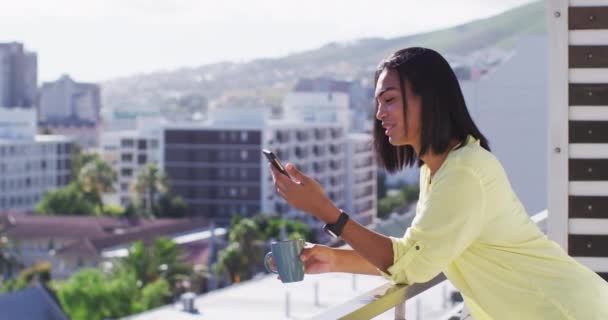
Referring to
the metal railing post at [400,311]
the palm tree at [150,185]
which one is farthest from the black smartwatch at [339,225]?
the palm tree at [150,185]

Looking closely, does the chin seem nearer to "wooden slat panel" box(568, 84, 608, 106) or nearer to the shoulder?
the shoulder

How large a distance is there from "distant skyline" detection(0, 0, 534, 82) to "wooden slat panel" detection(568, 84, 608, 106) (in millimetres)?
141053

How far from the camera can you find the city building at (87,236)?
4956cm

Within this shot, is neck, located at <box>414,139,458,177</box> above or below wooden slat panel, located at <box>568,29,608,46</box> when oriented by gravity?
below

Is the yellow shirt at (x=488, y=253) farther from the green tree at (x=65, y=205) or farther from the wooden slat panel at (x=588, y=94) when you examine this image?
the green tree at (x=65, y=205)

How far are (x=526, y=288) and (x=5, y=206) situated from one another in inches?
2630

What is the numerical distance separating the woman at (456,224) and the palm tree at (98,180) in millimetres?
60226

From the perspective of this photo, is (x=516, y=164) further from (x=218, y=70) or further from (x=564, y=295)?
(x=218, y=70)

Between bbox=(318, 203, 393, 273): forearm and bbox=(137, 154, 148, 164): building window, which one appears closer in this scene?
bbox=(318, 203, 393, 273): forearm

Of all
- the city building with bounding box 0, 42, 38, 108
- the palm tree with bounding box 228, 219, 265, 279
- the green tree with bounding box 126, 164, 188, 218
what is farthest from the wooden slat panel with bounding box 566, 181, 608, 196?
the city building with bounding box 0, 42, 38, 108

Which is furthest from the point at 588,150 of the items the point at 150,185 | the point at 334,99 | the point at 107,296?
A: the point at 334,99

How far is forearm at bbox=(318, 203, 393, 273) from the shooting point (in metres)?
1.51

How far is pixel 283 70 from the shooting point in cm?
15412

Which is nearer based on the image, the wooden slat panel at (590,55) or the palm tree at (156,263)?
the wooden slat panel at (590,55)
